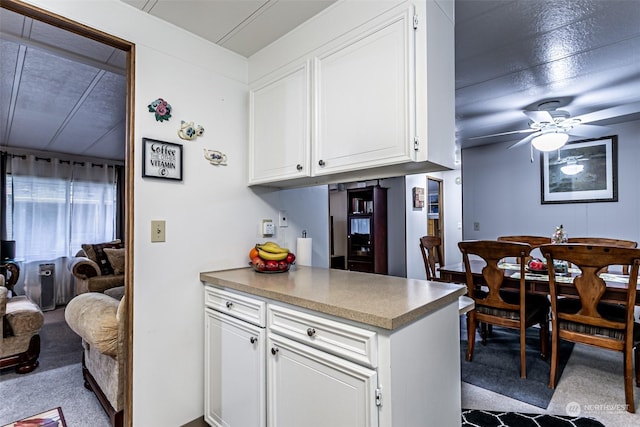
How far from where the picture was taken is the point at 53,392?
7.38ft

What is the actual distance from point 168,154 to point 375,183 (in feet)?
13.9

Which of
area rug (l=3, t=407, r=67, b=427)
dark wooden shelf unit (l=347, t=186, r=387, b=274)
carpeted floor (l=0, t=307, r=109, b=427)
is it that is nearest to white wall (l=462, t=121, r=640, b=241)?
dark wooden shelf unit (l=347, t=186, r=387, b=274)

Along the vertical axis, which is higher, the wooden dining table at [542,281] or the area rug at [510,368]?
the wooden dining table at [542,281]

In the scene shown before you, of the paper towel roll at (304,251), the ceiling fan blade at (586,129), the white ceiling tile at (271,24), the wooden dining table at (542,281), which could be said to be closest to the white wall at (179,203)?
the white ceiling tile at (271,24)

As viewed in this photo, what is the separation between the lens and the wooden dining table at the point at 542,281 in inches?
81.4

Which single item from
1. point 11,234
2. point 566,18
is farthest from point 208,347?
point 11,234

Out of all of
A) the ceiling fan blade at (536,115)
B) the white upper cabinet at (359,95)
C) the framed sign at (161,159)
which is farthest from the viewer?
the ceiling fan blade at (536,115)

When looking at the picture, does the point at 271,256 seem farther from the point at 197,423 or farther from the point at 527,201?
the point at 527,201

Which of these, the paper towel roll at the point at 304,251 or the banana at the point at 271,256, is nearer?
the banana at the point at 271,256

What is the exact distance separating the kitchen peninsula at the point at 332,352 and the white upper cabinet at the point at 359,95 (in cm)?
61

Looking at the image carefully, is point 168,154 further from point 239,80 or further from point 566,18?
point 566,18

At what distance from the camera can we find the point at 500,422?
1850 mm

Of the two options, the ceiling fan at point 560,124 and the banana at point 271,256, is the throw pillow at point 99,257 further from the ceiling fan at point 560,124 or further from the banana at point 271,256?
the ceiling fan at point 560,124

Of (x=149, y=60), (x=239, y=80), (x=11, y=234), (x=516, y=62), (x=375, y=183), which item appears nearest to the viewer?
(x=149, y=60)
